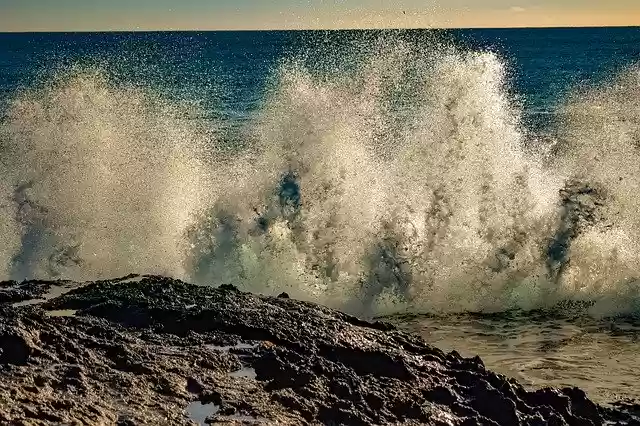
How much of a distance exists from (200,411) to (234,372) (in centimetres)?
69

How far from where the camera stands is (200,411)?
5.62 metres

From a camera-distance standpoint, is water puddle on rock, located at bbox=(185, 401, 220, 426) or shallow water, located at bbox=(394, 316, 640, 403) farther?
shallow water, located at bbox=(394, 316, 640, 403)

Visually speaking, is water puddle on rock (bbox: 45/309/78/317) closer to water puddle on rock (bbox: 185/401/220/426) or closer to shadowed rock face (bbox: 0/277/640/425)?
shadowed rock face (bbox: 0/277/640/425)

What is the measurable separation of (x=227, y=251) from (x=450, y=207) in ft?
11.2

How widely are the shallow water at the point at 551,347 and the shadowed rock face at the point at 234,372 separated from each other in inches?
59.0

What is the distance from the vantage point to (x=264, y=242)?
13000 millimetres

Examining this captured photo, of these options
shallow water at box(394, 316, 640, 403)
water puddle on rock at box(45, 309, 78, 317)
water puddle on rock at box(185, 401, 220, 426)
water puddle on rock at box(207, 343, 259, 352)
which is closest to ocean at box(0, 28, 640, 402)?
shallow water at box(394, 316, 640, 403)

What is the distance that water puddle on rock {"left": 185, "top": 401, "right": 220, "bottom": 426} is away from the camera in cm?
552

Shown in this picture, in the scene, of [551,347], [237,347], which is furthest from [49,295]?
[551,347]

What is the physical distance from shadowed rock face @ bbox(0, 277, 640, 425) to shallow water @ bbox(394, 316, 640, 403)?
150 centimetres

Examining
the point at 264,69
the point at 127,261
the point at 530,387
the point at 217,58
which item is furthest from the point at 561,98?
the point at 217,58

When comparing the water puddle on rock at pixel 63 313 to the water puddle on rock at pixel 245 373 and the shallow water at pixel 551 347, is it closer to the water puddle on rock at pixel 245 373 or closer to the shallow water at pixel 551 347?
the water puddle on rock at pixel 245 373

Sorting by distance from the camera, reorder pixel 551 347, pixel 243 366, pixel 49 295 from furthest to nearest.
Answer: pixel 551 347 < pixel 49 295 < pixel 243 366

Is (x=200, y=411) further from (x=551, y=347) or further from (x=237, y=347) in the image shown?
(x=551, y=347)
